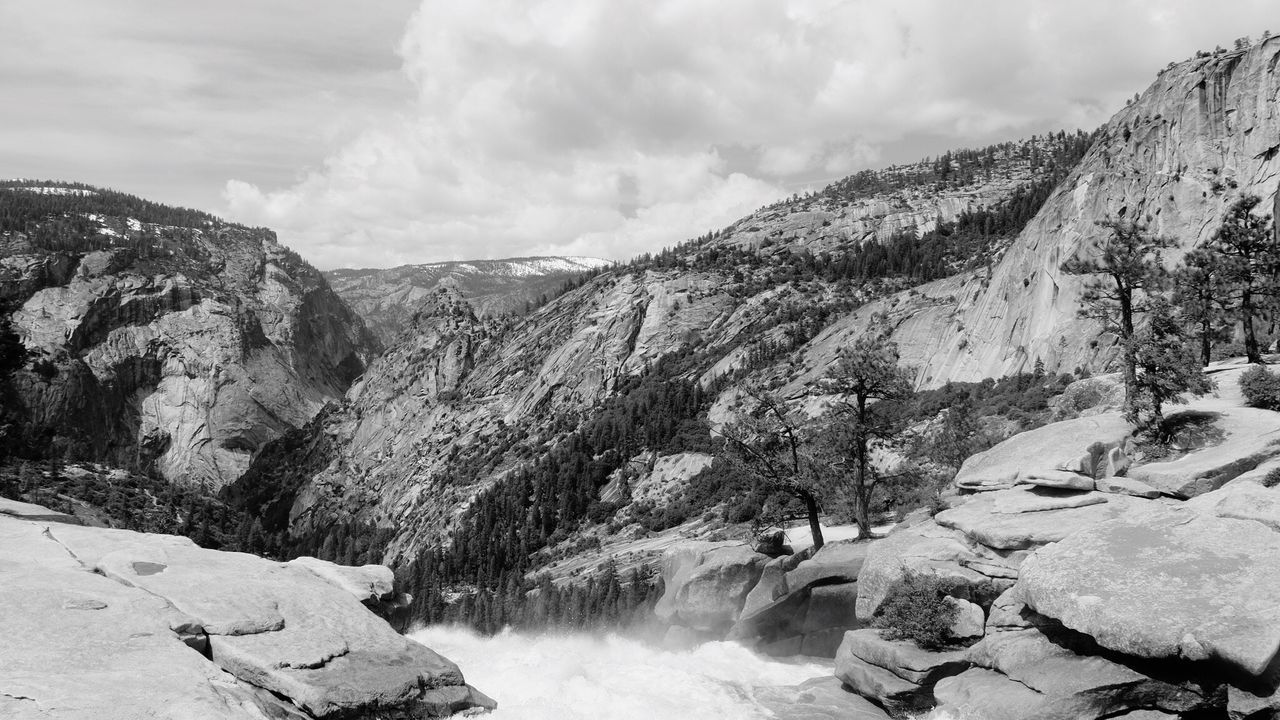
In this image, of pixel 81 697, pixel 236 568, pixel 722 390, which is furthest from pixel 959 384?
pixel 81 697

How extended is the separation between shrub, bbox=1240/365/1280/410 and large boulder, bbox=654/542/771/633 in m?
21.4

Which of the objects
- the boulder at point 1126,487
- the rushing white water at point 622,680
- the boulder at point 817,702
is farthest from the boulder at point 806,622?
the boulder at point 1126,487

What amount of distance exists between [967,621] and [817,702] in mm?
5457

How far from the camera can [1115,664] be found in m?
18.1

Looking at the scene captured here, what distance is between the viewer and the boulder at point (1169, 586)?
1612 centimetres

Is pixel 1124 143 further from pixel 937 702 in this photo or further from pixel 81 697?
pixel 81 697

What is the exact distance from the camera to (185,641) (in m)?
15.9

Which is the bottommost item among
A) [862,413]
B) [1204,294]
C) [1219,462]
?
[1219,462]

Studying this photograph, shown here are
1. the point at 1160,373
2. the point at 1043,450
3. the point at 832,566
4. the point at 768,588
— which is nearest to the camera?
the point at 1160,373

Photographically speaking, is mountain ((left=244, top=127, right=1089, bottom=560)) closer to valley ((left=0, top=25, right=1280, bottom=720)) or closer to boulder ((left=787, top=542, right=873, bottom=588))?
valley ((left=0, top=25, right=1280, bottom=720))

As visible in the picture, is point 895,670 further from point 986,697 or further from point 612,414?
A: point 612,414

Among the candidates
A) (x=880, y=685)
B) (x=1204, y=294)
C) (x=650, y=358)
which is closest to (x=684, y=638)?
(x=880, y=685)

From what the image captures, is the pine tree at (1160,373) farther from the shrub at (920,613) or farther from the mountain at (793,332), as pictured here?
the mountain at (793,332)

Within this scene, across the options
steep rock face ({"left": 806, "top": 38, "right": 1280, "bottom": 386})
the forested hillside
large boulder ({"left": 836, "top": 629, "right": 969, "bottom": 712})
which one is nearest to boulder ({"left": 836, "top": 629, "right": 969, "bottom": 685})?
large boulder ({"left": 836, "top": 629, "right": 969, "bottom": 712})
